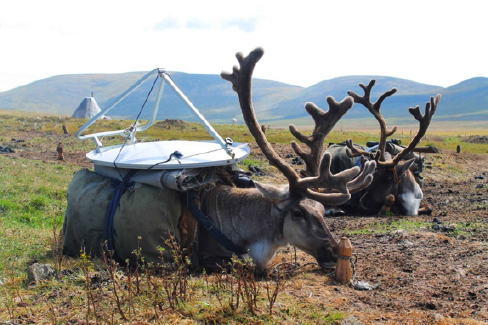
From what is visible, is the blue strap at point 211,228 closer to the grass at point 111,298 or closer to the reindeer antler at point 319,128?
the grass at point 111,298

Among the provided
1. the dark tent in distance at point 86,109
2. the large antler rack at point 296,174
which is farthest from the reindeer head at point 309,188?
the dark tent in distance at point 86,109

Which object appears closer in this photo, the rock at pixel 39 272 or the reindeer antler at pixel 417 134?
the rock at pixel 39 272

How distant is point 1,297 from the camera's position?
432 cm

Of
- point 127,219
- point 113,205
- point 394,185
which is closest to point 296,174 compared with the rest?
point 127,219

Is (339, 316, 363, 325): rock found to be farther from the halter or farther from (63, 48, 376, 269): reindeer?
the halter

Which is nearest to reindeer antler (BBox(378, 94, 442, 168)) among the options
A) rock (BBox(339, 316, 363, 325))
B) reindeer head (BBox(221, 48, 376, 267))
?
reindeer head (BBox(221, 48, 376, 267))

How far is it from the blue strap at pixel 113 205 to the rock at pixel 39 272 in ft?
3.00

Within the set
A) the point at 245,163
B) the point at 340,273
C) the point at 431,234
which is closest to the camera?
the point at 340,273

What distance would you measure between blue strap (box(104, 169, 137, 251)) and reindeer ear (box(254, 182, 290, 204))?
1748 millimetres

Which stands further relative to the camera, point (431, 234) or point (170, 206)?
point (431, 234)

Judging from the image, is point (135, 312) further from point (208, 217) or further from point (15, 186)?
point (15, 186)

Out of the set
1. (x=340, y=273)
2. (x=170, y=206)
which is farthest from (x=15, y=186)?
(x=340, y=273)

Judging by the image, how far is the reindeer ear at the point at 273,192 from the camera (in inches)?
217

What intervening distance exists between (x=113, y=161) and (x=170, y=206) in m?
1.17
